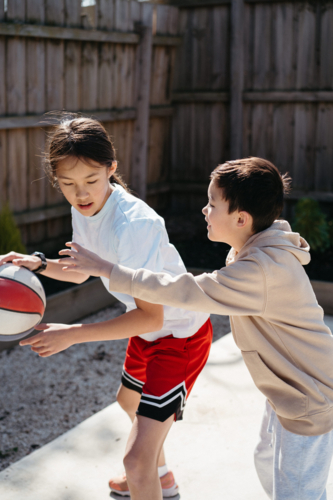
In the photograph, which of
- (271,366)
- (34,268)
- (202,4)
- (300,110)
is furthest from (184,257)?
(271,366)

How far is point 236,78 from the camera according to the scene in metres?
6.98

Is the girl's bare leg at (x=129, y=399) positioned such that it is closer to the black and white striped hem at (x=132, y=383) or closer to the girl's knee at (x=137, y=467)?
the black and white striped hem at (x=132, y=383)

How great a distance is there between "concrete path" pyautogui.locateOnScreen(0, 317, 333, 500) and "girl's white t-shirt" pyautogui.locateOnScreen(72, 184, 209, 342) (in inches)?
30.5

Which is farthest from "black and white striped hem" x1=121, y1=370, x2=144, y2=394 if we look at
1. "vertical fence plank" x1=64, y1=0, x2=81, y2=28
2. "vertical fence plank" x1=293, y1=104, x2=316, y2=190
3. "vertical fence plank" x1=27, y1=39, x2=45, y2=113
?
"vertical fence plank" x1=293, y1=104, x2=316, y2=190

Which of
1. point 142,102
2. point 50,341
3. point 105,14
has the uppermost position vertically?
point 105,14

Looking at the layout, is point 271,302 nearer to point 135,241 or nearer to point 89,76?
point 135,241

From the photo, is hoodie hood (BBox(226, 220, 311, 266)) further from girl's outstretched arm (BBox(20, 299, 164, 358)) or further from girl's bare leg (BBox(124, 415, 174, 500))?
girl's bare leg (BBox(124, 415, 174, 500))

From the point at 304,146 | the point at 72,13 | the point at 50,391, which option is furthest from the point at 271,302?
the point at 304,146

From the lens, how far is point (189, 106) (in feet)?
24.7

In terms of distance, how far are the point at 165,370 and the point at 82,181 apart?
0.81 meters

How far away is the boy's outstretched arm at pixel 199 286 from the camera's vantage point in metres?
1.75

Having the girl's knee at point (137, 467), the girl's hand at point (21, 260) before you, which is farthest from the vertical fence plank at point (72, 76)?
the girl's knee at point (137, 467)

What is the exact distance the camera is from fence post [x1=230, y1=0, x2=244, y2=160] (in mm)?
6821

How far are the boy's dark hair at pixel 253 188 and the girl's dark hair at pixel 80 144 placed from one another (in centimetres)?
50
